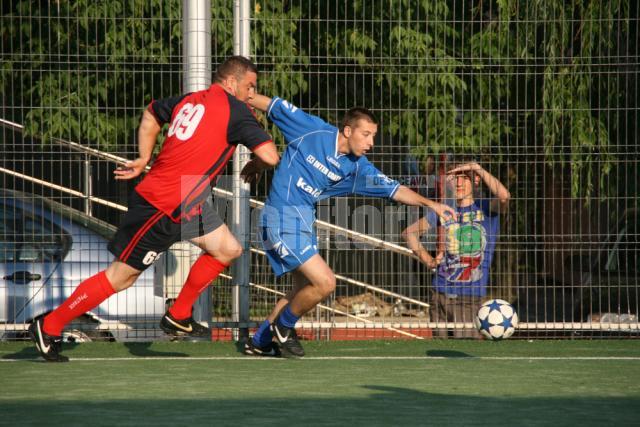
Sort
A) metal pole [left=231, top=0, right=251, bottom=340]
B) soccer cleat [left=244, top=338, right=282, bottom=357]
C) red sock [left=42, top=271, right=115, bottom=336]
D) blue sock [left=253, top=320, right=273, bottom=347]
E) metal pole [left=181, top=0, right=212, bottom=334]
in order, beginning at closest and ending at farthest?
1. red sock [left=42, top=271, right=115, bottom=336]
2. blue sock [left=253, top=320, right=273, bottom=347]
3. soccer cleat [left=244, top=338, right=282, bottom=357]
4. metal pole [left=181, top=0, right=212, bottom=334]
5. metal pole [left=231, top=0, right=251, bottom=340]

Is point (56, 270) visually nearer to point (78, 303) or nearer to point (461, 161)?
point (78, 303)

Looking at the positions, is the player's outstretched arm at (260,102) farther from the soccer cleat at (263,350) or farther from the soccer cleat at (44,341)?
the soccer cleat at (44,341)

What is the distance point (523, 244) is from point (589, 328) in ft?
3.15

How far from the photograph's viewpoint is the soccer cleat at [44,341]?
6.80 m

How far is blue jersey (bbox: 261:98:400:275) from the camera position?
7324 mm

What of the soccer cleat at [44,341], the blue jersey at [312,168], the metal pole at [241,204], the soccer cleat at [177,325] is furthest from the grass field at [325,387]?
the blue jersey at [312,168]

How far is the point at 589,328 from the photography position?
30.6 feet

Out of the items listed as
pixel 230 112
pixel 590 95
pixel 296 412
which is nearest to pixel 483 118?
pixel 590 95

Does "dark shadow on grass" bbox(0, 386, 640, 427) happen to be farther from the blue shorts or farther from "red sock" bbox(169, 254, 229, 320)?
the blue shorts

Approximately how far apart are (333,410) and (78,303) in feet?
7.72

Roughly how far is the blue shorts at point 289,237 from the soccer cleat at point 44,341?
1624 mm

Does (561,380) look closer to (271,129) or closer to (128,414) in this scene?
(128,414)

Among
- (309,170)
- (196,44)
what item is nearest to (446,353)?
(309,170)

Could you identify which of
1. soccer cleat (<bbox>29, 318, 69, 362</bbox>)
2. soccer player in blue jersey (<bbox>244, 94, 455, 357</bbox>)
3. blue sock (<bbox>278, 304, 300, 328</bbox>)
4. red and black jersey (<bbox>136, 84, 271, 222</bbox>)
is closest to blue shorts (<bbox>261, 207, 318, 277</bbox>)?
soccer player in blue jersey (<bbox>244, 94, 455, 357</bbox>)
